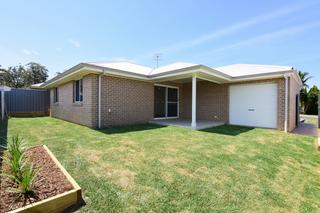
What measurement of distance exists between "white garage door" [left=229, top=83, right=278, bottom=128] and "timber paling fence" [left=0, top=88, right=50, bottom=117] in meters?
14.9

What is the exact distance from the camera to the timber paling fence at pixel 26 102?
14253 millimetres

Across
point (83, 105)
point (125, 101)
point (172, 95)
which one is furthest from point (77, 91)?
point (172, 95)

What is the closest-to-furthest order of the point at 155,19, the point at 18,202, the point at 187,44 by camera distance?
the point at 18,202 → the point at 155,19 → the point at 187,44

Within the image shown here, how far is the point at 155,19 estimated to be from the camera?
32.9ft

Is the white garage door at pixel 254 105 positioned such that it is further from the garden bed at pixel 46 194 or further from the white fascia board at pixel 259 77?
the garden bed at pixel 46 194

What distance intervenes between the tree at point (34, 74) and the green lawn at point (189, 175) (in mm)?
28518

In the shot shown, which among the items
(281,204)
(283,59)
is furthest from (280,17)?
(281,204)

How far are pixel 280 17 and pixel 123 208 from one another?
33.4 ft

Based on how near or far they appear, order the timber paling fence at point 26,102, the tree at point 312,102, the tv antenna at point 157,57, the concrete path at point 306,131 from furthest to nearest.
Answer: the tree at point 312,102
the tv antenna at point 157,57
the timber paling fence at point 26,102
the concrete path at point 306,131

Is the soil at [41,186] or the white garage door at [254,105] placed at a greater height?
the white garage door at [254,105]

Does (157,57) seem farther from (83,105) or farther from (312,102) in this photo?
(312,102)

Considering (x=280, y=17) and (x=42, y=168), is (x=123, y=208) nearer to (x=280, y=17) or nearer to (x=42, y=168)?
(x=42, y=168)

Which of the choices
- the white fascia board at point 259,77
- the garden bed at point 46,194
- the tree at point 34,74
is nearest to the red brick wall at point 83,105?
the garden bed at point 46,194

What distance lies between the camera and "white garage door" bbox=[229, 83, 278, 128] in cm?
887
